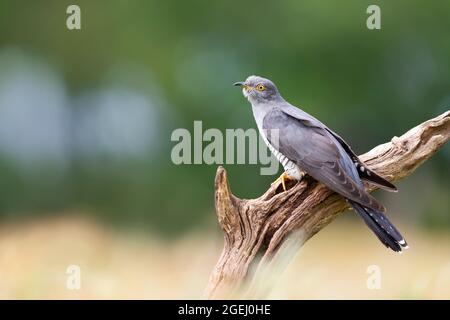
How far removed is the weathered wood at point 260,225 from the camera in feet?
11.7

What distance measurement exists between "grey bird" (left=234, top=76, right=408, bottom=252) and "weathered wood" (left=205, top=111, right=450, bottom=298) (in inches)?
5.1

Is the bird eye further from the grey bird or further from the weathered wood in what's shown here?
the weathered wood

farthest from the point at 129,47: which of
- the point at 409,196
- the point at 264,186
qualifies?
the point at 409,196

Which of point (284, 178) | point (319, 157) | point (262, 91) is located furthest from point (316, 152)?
point (262, 91)

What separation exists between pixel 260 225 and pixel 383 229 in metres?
0.64

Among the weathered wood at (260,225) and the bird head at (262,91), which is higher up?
the bird head at (262,91)

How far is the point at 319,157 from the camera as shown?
3801mm

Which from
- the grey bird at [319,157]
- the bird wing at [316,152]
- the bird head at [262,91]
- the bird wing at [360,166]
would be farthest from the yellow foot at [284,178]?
the bird head at [262,91]

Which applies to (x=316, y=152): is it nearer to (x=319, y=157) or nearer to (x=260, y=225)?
(x=319, y=157)

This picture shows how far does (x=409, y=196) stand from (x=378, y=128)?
82cm

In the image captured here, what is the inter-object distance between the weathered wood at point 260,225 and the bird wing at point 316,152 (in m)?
0.13

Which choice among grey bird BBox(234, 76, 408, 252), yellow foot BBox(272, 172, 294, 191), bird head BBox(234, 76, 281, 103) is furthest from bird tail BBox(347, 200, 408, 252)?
bird head BBox(234, 76, 281, 103)

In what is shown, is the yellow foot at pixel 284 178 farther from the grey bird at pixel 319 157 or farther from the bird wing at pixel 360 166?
the bird wing at pixel 360 166

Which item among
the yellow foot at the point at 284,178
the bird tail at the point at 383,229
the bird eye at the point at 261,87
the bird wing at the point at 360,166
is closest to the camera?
the bird tail at the point at 383,229
